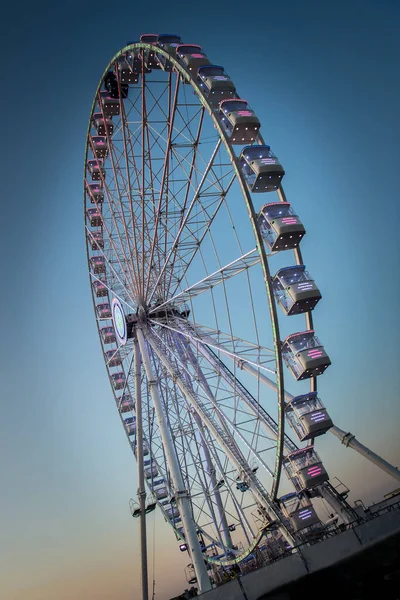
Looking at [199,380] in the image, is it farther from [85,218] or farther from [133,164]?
[85,218]

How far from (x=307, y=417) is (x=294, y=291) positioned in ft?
11.7

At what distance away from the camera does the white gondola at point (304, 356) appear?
38.2 feet

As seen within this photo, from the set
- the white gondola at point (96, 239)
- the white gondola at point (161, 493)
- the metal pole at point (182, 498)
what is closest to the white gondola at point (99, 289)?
the white gondola at point (96, 239)

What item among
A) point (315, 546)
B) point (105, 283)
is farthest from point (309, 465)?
point (105, 283)

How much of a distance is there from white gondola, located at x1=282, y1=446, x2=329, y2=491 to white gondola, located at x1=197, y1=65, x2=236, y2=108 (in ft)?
35.8

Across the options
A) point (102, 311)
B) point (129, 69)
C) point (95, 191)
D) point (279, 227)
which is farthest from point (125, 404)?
point (129, 69)

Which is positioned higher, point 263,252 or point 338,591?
point 263,252

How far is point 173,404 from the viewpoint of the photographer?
19.5m

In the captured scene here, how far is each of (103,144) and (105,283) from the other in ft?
25.5

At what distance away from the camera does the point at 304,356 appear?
11680mm

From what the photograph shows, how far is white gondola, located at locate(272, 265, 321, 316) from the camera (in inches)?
463

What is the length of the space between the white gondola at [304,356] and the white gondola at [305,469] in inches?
100

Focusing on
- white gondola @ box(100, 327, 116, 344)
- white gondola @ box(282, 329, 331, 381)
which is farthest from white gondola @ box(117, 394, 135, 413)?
white gondola @ box(282, 329, 331, 381)

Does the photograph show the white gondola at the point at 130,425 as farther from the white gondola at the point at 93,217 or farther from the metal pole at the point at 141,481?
the white gondola at the point at 93,217
